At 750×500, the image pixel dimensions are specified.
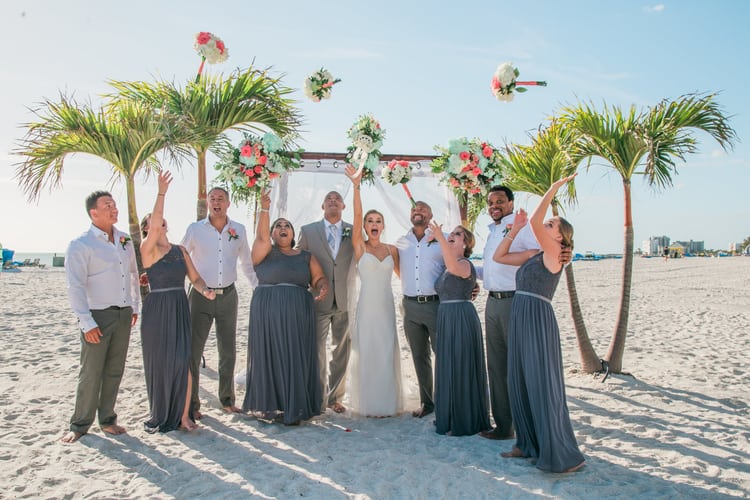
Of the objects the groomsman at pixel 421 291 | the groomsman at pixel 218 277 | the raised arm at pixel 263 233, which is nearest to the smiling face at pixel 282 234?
the raised arm at pixel 263 233

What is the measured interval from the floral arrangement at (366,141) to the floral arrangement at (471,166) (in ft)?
2.33

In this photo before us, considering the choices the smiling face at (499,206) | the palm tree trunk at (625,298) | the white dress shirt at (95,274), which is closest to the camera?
the white dress shirt at (95,274)

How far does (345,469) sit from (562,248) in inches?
95.4

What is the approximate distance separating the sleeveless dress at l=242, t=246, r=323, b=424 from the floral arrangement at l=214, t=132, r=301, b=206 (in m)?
0.81

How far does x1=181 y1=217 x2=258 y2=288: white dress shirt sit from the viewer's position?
18.7 ft

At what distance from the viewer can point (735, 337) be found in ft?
34.4

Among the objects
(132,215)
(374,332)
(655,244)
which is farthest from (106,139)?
(655,244)

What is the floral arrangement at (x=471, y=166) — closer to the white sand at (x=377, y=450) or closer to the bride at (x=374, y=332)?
the bride at (x=374, y=332)

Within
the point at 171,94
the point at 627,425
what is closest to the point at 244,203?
the point at 171,94

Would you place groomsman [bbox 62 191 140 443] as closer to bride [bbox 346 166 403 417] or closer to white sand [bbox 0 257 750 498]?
white sand [bbox 0 257 750 498]

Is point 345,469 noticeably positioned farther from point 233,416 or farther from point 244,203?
point 244,203

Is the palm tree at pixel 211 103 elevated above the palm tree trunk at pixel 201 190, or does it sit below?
above

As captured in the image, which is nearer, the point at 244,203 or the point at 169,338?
the point at 169,338

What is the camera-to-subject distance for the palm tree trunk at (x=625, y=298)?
23.3 ft
